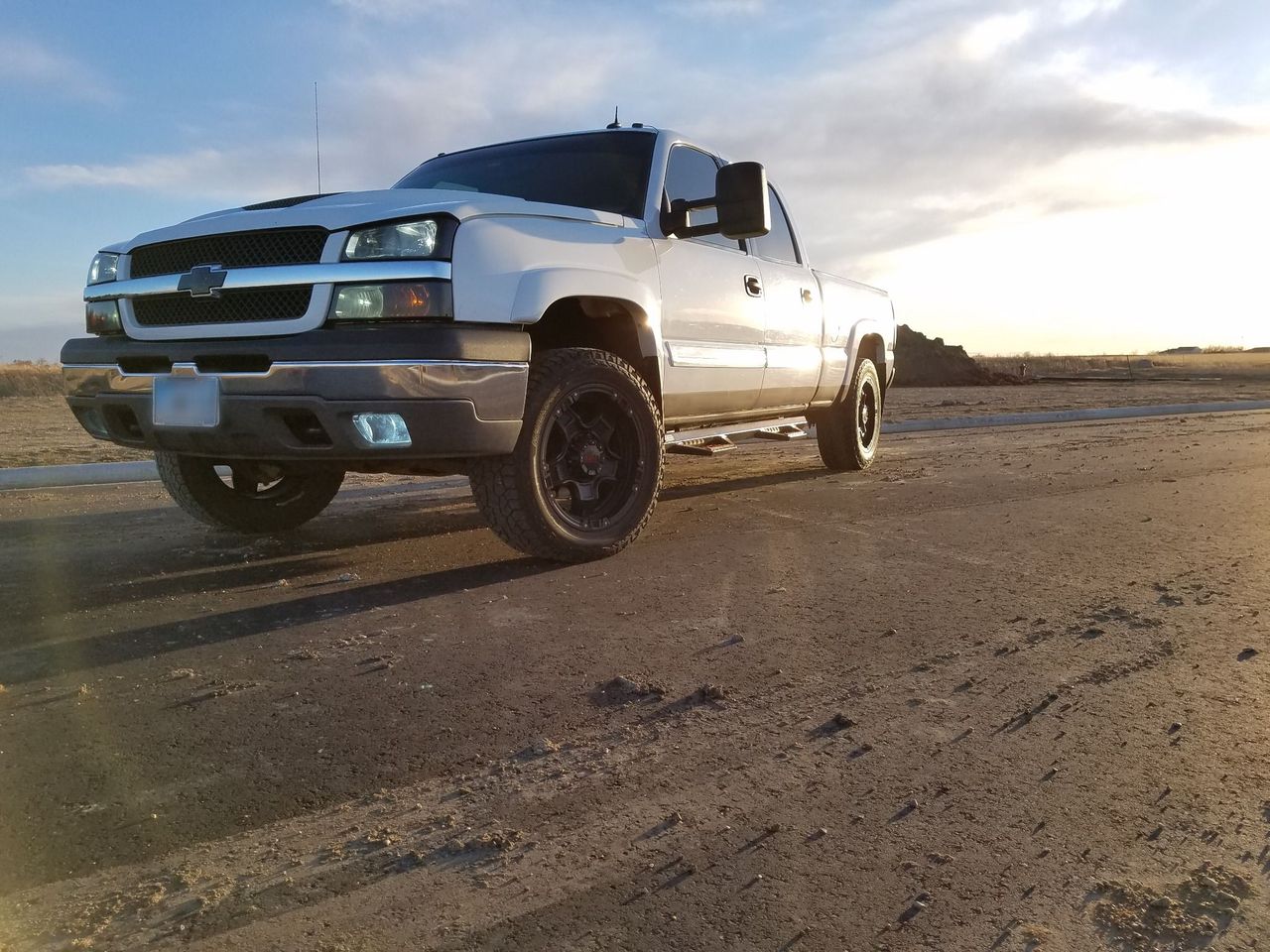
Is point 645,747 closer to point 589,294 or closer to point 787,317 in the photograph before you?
point 589,294

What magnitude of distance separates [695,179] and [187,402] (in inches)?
123

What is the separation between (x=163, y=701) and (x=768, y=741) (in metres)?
1.66

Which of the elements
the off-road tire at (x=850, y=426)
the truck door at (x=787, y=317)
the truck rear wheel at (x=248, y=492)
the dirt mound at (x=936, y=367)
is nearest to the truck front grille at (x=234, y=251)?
the truck rear wheel at (x=248, y=492)

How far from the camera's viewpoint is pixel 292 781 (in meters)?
2.17

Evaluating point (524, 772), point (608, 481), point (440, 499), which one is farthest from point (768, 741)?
point (440, 499)

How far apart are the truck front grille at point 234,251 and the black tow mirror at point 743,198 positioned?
200cm

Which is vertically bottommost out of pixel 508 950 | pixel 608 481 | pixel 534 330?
pixel 508 950

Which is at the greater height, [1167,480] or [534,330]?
[534,330]

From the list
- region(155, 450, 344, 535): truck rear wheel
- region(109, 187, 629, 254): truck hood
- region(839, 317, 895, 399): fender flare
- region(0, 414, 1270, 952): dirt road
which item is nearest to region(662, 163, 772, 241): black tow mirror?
region(109, 187, 629, 254): truck hood

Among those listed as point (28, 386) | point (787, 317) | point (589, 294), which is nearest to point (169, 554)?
point (589, 294)

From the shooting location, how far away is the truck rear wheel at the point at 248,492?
4941 millimetres

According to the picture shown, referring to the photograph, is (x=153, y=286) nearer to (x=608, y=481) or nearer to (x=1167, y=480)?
(x=608, y=481)

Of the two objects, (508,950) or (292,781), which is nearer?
(508,950)

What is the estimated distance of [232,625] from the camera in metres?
3.44
